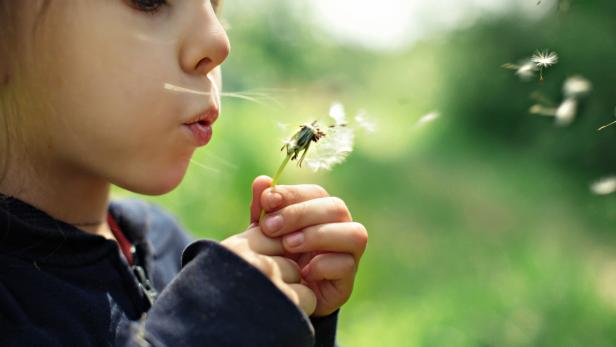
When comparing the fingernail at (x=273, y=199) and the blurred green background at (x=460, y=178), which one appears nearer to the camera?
the fingernail at (x=273, y=199)

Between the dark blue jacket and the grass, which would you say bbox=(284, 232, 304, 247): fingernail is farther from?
the grass

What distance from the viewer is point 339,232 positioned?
33.3 inches

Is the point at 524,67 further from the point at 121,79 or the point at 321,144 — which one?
the point at 121,79

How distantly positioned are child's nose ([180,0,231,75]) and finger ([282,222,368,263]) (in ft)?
0.68

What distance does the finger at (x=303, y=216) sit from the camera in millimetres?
833

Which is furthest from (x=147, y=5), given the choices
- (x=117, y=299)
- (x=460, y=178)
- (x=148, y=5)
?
(x=460, y=178)

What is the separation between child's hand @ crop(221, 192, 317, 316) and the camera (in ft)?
2.70

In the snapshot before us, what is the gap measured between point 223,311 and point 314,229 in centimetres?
13

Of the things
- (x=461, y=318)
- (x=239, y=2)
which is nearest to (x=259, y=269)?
(x=461, y=318)

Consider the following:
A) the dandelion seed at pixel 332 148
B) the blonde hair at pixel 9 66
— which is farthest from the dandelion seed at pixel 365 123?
the blonde hair at pixel 9 66

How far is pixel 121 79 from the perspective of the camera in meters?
0.83

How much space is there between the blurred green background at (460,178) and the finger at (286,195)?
91 centimetres

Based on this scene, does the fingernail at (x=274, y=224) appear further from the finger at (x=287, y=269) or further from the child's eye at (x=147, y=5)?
the child's eye at (x=147, y=5)

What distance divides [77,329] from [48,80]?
27 centimetres
